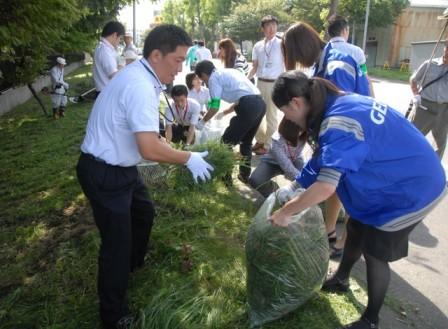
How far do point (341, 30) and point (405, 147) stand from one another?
2.10 meters

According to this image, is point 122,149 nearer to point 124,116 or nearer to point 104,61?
point 124,116

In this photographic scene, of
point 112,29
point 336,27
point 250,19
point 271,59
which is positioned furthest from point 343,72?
point 250,19

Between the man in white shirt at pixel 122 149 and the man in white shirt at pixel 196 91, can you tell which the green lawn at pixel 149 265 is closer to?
the man in white shirt at pixel 122 149

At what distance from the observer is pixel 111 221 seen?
217 centimetres

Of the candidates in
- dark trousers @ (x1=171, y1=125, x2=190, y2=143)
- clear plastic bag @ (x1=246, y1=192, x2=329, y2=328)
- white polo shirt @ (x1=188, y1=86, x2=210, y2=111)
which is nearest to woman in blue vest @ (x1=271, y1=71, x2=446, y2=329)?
clear plastic bag @ (x1=246, y1=192, x2=329, y2=328)

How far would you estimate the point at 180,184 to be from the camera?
149 inches

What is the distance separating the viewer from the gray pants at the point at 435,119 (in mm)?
4582

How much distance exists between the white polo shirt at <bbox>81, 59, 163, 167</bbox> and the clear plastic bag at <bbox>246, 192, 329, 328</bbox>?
873mm

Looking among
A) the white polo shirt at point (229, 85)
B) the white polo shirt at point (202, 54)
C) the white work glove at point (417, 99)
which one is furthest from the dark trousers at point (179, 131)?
the white polo shirt at point (202, 54)

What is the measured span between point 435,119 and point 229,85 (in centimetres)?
246

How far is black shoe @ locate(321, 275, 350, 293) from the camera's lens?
9.09ft

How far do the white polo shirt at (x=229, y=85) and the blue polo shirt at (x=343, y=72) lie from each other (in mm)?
1234

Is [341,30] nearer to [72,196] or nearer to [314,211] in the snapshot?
[314,211]

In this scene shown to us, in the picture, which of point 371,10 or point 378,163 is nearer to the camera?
point 378,163
